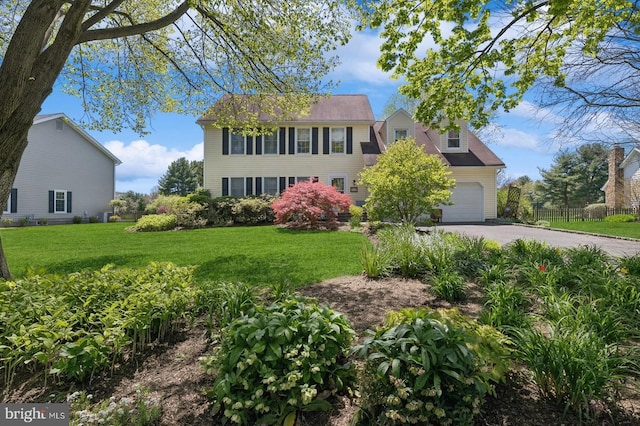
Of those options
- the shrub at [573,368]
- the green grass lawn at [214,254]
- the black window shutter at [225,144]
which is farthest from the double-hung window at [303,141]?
the shrub at [573,368]

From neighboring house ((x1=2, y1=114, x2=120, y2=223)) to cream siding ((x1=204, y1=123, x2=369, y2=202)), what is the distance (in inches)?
426

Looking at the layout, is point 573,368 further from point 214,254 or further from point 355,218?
point 355,218

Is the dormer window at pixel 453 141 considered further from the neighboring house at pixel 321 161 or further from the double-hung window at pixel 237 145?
the double-hung window at pixel 237 145

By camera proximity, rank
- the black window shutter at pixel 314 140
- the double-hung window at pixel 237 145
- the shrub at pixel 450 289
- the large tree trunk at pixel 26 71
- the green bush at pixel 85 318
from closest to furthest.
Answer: the green bush at pixel 85 318
the large tree trunk at pixel 26 71
the shrub at pixel 450 289
the double-hung window at pixel 237 145
the black window shutter at pixel 314 140

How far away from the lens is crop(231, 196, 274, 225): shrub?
1494cm

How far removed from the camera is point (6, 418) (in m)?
2.21

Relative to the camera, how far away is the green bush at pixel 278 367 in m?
2.02

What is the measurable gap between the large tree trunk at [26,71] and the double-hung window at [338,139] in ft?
48.5

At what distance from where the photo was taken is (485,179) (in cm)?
1828

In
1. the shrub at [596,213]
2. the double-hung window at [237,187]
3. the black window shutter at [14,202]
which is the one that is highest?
the double-hung window at [237,187]

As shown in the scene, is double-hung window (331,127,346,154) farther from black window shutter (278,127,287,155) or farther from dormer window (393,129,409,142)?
dormer window (393,129,409,142)

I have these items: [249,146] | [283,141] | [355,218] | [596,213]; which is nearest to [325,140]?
[283,141]

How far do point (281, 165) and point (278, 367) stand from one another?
54.3ft

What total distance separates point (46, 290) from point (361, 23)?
21.1 ft
